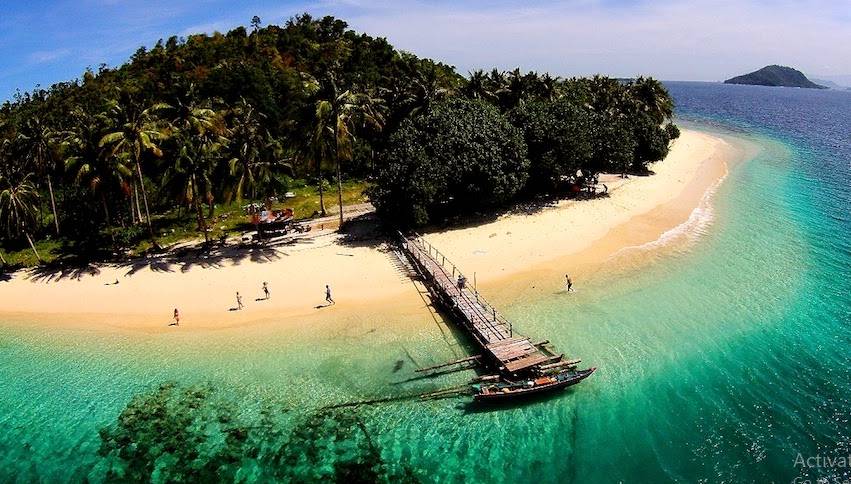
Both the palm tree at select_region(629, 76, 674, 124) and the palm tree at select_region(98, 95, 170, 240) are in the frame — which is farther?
the palm tree at select_region(629, 76, 674, 124)

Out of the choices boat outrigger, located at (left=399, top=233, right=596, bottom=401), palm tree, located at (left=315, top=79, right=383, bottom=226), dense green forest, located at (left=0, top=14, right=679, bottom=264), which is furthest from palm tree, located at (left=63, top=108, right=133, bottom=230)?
boat outrigger, located at (left=399, top=233, right=596, bottom=401)

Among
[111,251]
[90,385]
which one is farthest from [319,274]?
[111,251]

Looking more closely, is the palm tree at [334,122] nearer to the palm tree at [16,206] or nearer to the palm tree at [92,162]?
the palm tree at [92,162]

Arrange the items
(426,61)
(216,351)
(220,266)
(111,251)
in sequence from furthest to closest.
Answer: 1. (426,61)
2. (111,251)
3. (220,266)
4. (216,351)

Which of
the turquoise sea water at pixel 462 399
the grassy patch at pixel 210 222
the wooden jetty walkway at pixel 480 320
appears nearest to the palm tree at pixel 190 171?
the grassy patch at pixel 210 222

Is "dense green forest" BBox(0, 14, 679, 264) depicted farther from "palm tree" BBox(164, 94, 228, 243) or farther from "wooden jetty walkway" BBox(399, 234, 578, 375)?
"wooden jetty walkway" BBox(399, 234, 578, 375)

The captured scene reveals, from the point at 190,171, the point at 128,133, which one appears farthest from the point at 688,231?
the point at 128,133

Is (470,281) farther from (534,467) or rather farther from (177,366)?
(177,366)
